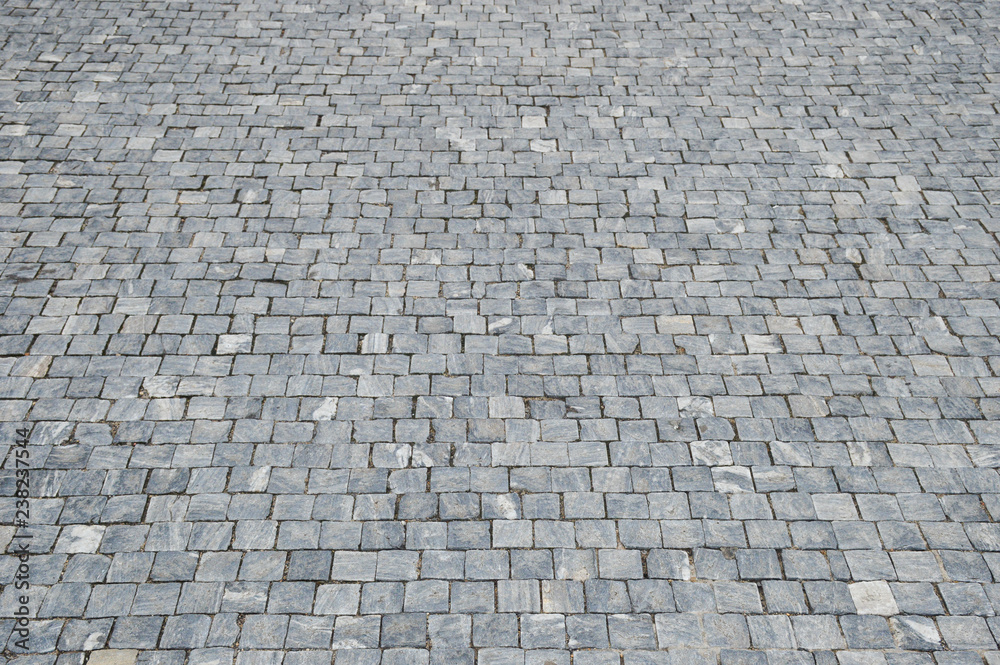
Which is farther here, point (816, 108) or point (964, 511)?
point (816, 108)

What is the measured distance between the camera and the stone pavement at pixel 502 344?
4855 millimetres

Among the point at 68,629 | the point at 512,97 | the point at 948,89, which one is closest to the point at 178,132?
the point at 512,97

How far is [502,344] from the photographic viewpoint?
6289 mm

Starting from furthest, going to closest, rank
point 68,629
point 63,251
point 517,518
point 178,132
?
point 178,132 → point 63,251 → point 517,518 → point 68,629

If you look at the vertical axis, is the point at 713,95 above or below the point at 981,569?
above

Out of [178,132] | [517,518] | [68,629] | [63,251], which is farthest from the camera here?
[178,132]

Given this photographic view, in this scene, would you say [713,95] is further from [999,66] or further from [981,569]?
[981,569]

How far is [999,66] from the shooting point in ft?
30.3

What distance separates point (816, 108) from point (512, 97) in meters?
3.58

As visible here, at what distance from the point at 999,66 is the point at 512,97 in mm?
6157

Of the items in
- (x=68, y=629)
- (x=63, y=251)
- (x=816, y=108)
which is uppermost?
(x=816, y=108)

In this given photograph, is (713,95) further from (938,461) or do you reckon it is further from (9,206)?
(9,206)

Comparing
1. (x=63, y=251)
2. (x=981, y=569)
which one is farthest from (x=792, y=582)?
(x=63, y=251)

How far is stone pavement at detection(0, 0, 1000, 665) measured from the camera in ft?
15.9
